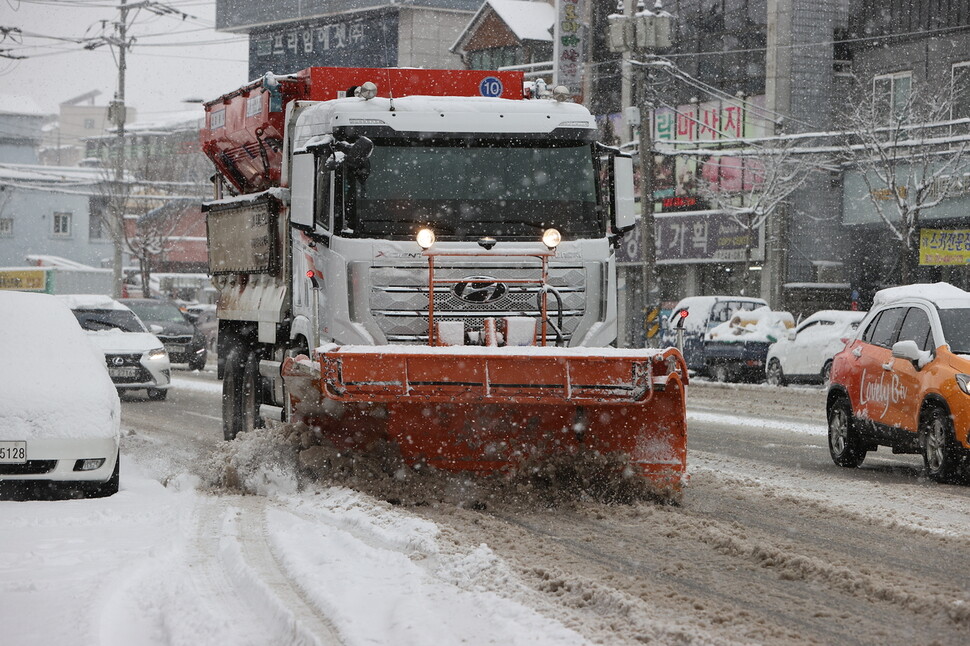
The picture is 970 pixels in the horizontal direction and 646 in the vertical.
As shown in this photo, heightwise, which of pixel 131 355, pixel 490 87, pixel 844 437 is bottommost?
pixel 844 437

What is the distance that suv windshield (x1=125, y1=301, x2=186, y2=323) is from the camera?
30.4 m

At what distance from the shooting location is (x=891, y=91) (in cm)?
3703

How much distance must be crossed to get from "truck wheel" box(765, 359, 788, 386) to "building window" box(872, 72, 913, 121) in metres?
11.4

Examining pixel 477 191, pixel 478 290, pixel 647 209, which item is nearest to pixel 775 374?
pixel 647 209

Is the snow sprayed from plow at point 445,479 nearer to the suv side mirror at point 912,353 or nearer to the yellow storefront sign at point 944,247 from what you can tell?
the suv side mirror at point 912,353

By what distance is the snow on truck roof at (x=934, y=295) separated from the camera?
1251cm

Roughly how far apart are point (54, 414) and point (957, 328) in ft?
24.2

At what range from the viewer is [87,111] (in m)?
176

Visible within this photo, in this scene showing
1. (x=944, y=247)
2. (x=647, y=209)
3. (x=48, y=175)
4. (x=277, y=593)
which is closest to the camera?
(x=277, y=593)

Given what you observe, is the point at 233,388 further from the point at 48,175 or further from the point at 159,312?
the point at 48,175

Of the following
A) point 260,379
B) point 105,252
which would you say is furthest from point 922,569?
point 105,252

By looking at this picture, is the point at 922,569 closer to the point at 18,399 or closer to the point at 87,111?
the point at 18,399

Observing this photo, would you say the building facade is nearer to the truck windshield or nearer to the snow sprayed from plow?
the truck windshield

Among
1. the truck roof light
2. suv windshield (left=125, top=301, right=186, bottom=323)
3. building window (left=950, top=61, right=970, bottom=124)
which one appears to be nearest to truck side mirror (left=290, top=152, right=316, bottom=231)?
the truck roof light
